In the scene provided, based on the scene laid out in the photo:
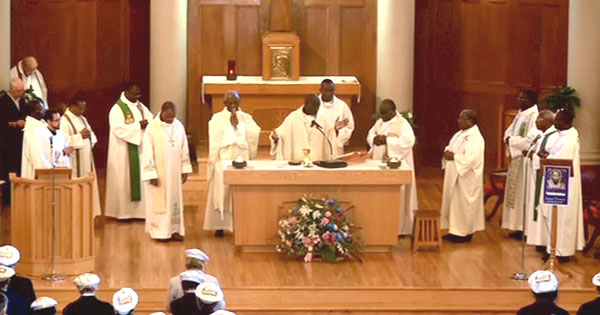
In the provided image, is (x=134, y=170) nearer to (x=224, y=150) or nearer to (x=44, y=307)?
(x=224, y=150)

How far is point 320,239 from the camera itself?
46.3 feet

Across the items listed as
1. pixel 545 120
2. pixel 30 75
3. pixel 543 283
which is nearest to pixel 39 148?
pixel 30 75

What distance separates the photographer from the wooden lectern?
43.7 feet

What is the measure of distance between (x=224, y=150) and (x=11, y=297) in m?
5.62

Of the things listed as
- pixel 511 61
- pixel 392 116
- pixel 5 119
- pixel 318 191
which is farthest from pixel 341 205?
pixel 511 61

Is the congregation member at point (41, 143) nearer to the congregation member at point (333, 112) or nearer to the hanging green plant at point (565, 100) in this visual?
the congregation member at point (333, 112)

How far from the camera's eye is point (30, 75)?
17219 millimetres

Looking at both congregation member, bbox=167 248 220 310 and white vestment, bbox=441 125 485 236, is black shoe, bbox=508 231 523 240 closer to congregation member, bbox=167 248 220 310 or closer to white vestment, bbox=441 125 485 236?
white vestment, bbox=441 125 485 236

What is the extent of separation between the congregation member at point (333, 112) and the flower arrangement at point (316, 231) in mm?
1728

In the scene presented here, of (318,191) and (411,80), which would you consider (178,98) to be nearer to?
(411,80)

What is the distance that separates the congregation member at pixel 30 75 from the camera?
17047mm

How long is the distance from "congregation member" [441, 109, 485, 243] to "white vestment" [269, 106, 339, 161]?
1342mm

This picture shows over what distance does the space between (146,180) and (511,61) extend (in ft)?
21.9

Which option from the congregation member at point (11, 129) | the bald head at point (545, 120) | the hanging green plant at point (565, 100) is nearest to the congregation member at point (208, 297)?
the bald head at point (545, 120)
